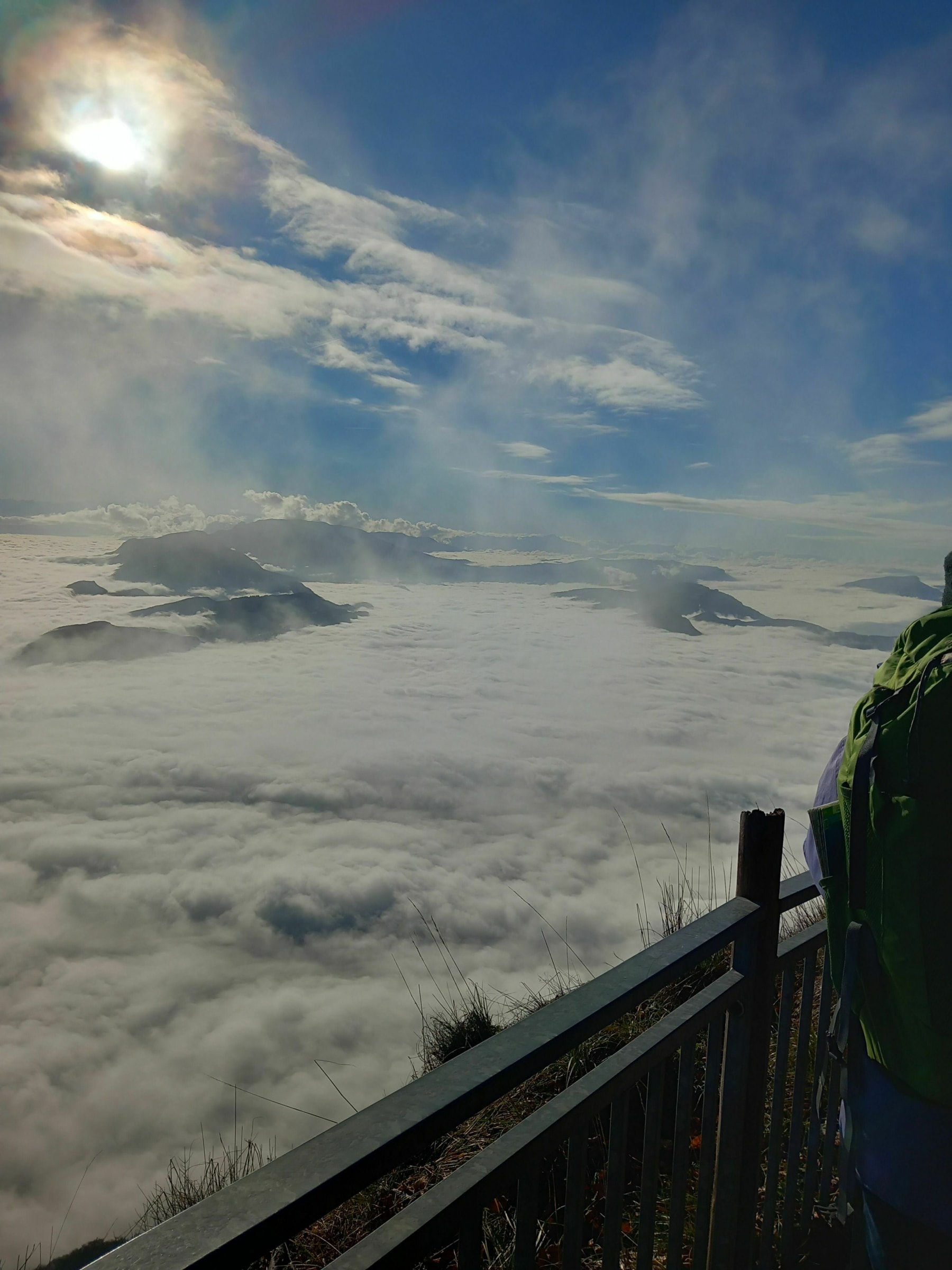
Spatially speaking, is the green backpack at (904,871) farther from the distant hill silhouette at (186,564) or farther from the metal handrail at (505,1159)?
the distant hill silhouette at (186,564)

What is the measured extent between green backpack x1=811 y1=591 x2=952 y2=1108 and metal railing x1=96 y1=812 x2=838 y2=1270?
0.97 ft

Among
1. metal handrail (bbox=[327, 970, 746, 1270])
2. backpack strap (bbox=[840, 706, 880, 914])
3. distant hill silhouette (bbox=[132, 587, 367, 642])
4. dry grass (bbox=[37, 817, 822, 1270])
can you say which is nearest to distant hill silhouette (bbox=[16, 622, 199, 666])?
distant hill silhouette (bbox=[132, 587, 367, 642])

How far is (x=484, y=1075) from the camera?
0.93 m

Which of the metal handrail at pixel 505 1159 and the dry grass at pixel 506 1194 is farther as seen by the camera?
the dry grass at pixel 506 1194

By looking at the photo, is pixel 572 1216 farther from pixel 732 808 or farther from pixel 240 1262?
pixel 732 808

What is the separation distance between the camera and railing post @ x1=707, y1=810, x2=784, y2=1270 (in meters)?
1.70

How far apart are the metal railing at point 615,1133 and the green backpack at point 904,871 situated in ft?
0.97

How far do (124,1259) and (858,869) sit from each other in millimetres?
1129

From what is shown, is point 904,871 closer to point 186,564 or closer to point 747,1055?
point 747,1055

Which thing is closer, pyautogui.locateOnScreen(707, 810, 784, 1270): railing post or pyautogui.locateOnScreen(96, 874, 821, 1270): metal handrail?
pyautogui.locateOnScreen(96, 874, 821, 1270): metal handrail

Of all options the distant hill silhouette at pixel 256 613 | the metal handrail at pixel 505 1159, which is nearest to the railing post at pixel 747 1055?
the metal handrail at pixel 505 1159

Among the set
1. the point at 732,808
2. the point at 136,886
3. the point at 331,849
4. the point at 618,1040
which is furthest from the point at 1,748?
the point at 618,1040

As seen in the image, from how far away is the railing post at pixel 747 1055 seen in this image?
170cm

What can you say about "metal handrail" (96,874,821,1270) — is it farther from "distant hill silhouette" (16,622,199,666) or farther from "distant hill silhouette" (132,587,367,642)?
"distant hill silhouette" (132,587,367,642)
